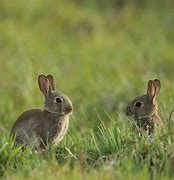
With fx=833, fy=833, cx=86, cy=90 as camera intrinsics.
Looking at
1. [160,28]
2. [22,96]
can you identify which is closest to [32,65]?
[22,96]

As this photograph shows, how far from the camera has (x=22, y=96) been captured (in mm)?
10781

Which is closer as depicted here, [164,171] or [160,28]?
[164,171]

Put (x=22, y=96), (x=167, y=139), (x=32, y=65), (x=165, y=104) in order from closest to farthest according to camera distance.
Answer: (x=167, y=139)
(x=165, y=104)
(x=22, y=96)
(x=32, y=65)

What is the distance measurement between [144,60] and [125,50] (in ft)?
1.92

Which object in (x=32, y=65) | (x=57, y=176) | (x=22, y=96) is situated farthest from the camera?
(x=32, y=65)

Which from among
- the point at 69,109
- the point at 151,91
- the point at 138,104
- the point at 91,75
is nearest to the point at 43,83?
the point at 69,109

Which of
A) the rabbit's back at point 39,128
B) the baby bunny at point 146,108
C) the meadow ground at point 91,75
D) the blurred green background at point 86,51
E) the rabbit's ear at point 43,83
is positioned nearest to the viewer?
the meadow ground at point 91,75

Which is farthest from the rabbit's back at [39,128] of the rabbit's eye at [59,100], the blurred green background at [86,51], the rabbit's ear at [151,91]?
the blurred green background at [86,51]

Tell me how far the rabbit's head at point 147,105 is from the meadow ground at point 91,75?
0.29 feet

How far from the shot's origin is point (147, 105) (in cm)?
730

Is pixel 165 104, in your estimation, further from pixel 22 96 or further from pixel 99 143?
pixel 22 96

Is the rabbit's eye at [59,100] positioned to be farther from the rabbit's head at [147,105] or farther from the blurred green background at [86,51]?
the blurred green background at [86,51]

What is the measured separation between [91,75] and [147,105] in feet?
14.4

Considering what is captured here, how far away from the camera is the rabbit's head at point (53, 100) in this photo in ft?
23.9
